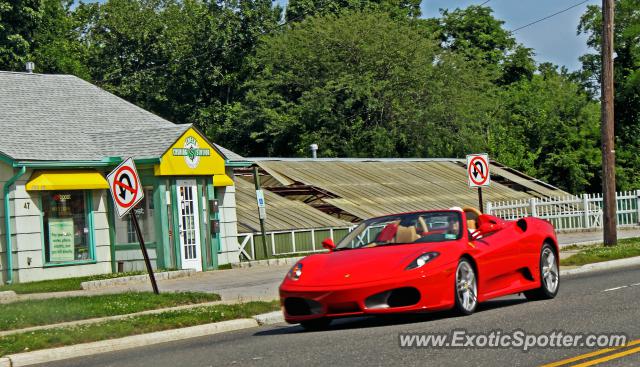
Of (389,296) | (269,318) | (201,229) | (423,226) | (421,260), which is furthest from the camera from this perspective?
(201,229)

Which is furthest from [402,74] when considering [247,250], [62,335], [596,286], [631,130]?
[62,335]

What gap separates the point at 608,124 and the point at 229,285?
11921 millimetres

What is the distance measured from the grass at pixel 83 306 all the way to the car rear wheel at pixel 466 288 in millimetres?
6183

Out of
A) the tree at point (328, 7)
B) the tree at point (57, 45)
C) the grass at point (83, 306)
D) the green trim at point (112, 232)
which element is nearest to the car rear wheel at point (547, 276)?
the grass at point (83, 306)

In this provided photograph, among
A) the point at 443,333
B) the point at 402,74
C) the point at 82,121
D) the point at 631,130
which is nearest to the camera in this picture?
the point at 443,333

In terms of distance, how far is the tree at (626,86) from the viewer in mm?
66750

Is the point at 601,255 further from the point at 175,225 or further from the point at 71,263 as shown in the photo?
the point at 71,263

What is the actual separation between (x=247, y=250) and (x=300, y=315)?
18.0 m

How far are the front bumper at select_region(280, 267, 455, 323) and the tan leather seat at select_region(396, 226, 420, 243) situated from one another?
1.13m

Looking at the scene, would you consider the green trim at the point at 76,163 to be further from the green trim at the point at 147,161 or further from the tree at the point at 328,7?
the tree at the point at 328,7

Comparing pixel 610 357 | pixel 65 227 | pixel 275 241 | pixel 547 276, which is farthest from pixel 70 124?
pixel 610 357

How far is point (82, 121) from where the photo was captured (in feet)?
99.0

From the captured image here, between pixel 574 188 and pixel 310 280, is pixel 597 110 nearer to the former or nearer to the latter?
pixel 574 188

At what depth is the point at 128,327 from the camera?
14.2 meters
